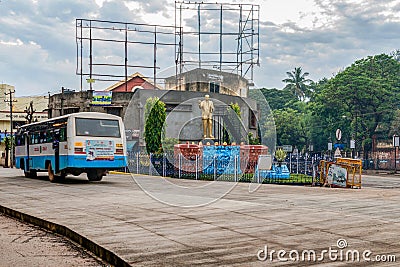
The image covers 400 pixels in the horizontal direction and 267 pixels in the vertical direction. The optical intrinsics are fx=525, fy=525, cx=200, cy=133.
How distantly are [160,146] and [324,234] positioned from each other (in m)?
15.1

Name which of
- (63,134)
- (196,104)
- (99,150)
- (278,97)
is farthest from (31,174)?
(278,97)

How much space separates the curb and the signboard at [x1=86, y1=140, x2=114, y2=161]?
7389 mm

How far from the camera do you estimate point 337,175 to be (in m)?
19.3

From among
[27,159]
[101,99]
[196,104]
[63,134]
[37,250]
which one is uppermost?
[101,99]

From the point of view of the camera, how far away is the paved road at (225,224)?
7.05m

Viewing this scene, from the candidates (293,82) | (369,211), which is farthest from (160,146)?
(293,82)

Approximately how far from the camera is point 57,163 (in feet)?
71.1

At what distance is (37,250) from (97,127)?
507 inches

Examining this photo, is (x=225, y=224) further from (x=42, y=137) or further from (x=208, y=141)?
(x=42, y=137)

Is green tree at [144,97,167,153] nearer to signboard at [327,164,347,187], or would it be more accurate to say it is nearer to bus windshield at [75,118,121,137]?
bus windshield at [75,118,121,137]

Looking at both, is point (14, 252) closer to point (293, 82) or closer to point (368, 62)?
point (368, 62)

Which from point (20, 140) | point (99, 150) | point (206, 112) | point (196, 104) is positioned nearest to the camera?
point (99, 150)

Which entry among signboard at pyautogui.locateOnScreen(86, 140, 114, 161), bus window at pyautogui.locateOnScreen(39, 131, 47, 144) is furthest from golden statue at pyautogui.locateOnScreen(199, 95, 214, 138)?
bus window at pyautogui.locateOnScreen(39, 131, 47, 144)

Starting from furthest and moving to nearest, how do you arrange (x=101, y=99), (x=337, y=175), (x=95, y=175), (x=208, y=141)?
(x=101, y=99) → (x=208, y=141) → (x=95, y=175) → (x=337, y=175)
